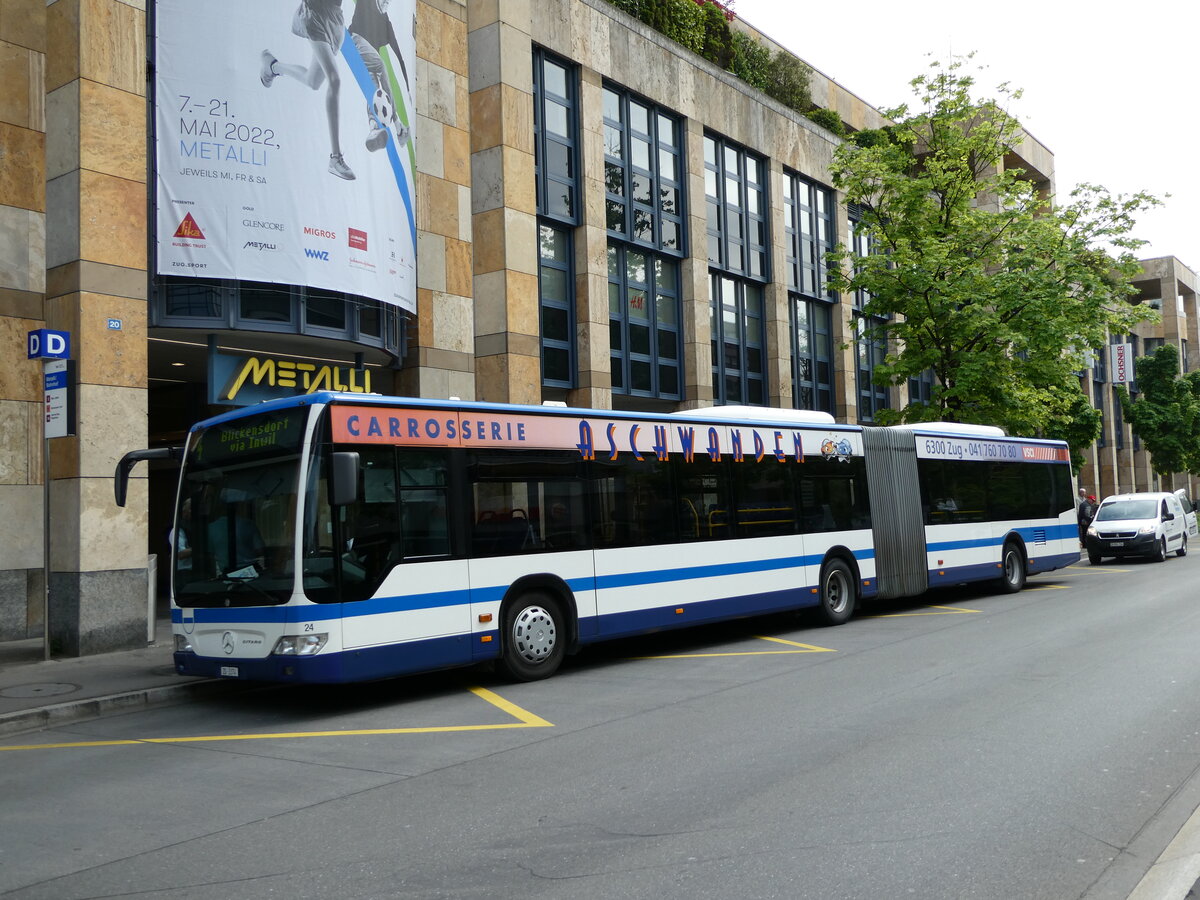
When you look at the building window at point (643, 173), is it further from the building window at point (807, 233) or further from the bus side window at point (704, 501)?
the bus side window at point (704, 501)

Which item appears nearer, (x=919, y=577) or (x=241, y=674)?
(x=241, y=674)

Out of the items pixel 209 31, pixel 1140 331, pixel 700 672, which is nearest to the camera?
pixel 700 672

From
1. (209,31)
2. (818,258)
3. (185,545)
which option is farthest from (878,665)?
(818,258)

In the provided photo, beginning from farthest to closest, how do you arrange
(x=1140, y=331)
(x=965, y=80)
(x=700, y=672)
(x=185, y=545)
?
(x=1140, y=331), (x=965, y=80), (x=700, y=672), (x=185, y=545)

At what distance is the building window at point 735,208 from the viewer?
27.1 metres

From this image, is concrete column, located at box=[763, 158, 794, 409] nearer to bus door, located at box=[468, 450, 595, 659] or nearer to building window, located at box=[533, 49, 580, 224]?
building window, located at box=[533, 49, 580, 224]

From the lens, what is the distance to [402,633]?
9.77 metres

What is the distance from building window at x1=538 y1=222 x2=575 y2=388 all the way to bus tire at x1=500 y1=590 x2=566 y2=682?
11.1 metres

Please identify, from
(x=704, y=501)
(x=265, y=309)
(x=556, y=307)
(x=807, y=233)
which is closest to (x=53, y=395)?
(x=265, y=309)

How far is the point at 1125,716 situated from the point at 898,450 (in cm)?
967

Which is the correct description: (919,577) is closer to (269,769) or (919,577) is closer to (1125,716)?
(1125,716)

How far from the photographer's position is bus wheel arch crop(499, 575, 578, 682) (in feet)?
35.3

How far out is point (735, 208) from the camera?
28047mm

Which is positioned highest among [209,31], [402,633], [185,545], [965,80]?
[965,80]
